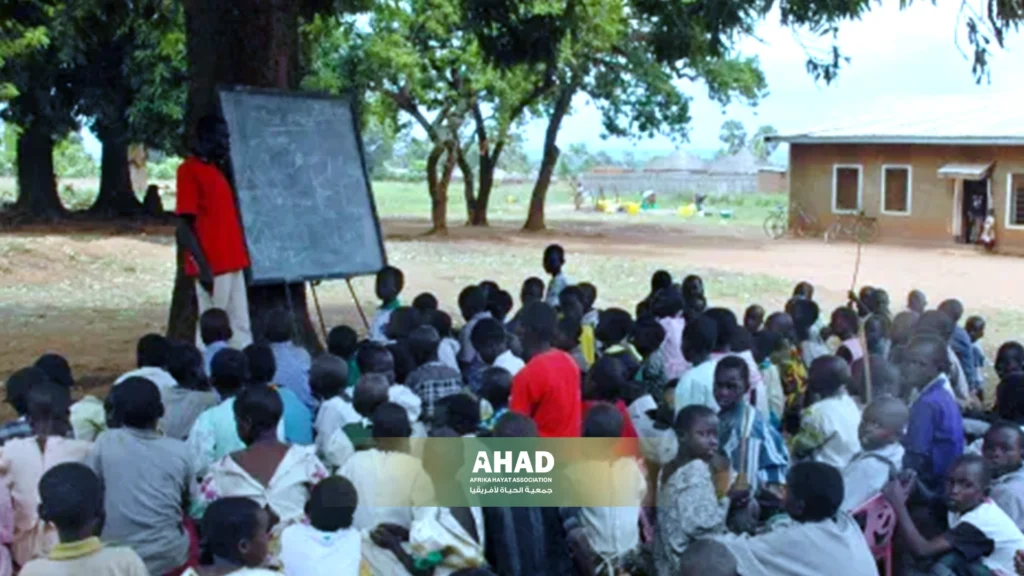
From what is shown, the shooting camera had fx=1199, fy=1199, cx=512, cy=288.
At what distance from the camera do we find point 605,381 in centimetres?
480

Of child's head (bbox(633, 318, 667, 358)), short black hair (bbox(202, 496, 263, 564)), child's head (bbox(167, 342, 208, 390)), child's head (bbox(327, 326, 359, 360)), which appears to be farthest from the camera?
child's head (bbox(633, 318, 667, 358))

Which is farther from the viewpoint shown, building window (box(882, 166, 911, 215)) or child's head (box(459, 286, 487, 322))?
building window (box(882, 166, 911, 215))

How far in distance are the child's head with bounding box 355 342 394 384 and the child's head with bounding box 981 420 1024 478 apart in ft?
7.73

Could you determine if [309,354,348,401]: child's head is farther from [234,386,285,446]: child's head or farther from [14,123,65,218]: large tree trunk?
[14,123,65,218]: large tree trunk

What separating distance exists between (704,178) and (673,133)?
3145 cm

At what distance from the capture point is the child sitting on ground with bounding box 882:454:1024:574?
12.7ft

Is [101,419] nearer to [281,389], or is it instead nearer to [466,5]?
[281,389]

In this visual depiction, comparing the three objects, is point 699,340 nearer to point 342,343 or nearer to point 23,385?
point 342,343

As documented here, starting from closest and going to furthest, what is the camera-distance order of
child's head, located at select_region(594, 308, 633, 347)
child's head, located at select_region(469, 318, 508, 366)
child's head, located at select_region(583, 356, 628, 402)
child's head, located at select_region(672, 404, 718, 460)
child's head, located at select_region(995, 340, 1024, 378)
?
1. child's head, located at select_region(672, 404, 718, 460)
2. child's head, located at select_region(583, 356, 628, 402)
3. child's head, located at select_region(469, 318, 508, 366)
4. child's head, located at select_region(995, 340, 1024, 378)
5. child's head, located at select_region(594, 308, 633, 347)

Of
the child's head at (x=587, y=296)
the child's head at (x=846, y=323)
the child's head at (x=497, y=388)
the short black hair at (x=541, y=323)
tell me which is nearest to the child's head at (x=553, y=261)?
the child's head at (x=587, y=296)

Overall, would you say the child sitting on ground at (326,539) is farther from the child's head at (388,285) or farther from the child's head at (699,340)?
the child's head at (388,285)

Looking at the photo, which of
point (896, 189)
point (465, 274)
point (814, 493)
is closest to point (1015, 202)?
point (896, 189)

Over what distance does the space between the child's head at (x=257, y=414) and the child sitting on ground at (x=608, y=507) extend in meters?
1.04

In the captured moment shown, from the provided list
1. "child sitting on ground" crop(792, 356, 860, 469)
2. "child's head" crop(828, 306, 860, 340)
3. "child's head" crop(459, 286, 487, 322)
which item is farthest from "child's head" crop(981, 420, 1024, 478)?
"child's head" crop(459, 286, 487, 322)
